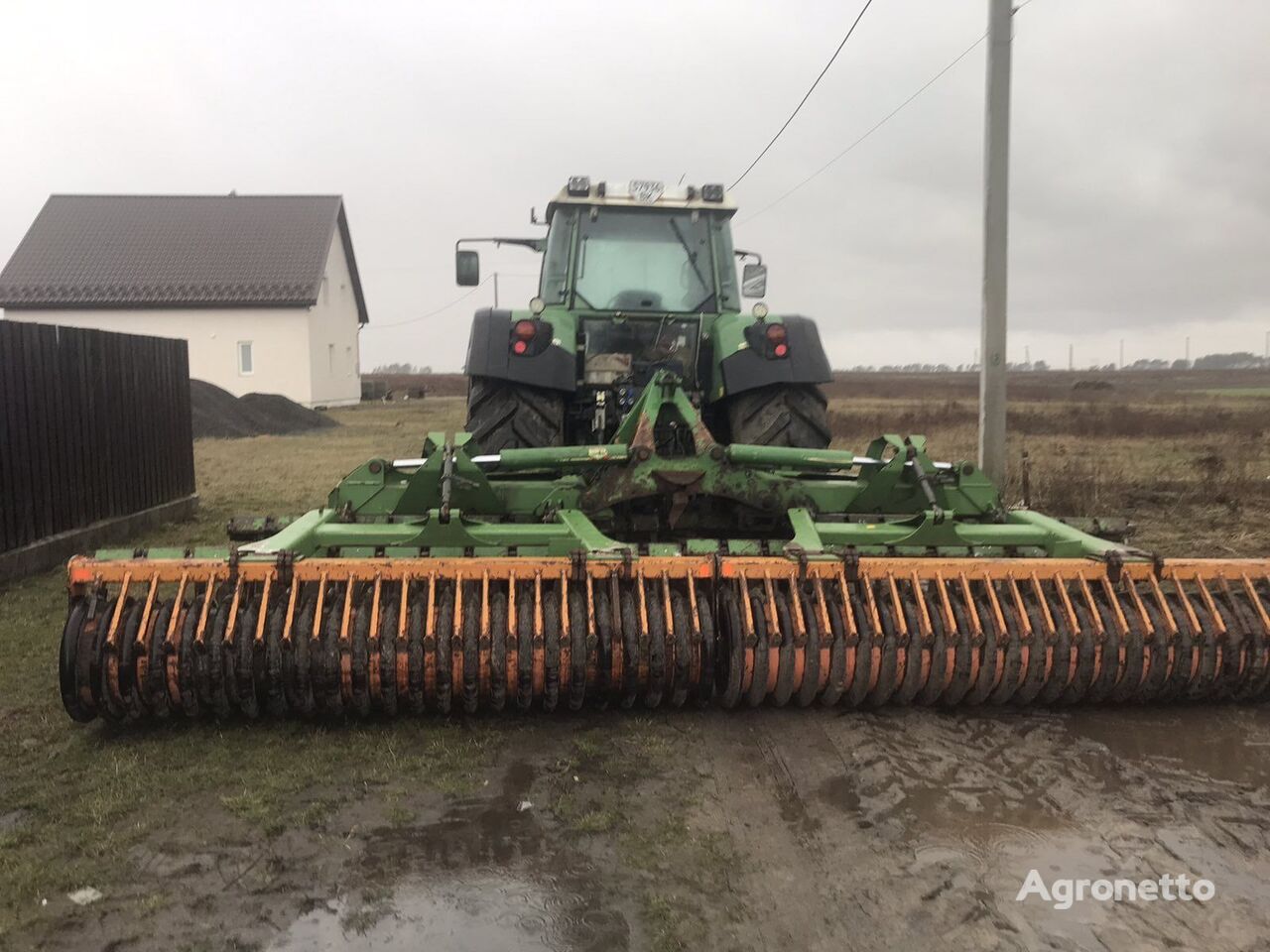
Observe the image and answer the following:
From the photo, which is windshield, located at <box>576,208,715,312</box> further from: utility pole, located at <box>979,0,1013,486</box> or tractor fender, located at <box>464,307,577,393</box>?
utility pole, located at <box>979,0,1013,486</box>

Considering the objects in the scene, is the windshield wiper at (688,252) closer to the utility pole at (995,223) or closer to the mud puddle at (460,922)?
the utility pole at (995,223)

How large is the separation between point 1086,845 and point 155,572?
321cm

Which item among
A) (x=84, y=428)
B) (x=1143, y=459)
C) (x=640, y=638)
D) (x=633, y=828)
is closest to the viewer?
(x=633, y=828)

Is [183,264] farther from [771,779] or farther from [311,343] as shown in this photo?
[771,779]

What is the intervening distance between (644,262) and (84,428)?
4.38 m

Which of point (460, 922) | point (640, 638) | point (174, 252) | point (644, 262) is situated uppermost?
point (174, 252)

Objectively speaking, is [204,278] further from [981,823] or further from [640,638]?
[981,823]

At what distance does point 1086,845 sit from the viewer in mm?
2803

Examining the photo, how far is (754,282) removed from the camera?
6766 millimetres

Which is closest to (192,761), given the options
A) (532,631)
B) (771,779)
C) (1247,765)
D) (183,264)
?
(532,631)

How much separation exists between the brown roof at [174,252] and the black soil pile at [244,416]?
5048mm

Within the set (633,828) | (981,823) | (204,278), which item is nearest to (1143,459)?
(981,823)

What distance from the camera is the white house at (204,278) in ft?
85.7

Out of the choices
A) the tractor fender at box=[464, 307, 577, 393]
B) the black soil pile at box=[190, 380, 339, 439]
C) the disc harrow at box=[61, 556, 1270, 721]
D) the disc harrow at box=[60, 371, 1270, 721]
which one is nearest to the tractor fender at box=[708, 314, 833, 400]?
the tractor fender at box=[464, 307, 577, 393]
